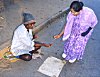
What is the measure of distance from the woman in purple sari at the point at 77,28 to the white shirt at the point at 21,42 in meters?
0.56

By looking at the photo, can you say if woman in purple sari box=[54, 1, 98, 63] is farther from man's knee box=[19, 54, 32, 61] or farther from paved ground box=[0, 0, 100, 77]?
man's knee box=[19, 54, 32, 61]

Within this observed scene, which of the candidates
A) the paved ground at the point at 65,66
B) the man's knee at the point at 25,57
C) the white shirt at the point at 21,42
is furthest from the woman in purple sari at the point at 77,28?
the man's knee at the point at 25,57

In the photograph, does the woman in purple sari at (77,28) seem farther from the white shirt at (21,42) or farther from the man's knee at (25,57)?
the man's knee at (25,57)

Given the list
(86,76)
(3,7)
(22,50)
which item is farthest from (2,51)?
(3,7)

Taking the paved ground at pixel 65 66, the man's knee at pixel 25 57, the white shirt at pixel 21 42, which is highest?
the white shirt at pixel 21 42

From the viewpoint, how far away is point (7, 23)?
6.66 m

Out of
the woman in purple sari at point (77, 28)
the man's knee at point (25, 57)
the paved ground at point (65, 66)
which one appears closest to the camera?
the woman in purple sari at point (77, 28)

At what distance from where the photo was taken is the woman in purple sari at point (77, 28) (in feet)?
15.0

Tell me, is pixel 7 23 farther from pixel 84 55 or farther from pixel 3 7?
pixel 84 55

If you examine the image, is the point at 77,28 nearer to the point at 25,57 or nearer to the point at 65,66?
the point at 65,66

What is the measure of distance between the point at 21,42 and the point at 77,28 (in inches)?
46.7

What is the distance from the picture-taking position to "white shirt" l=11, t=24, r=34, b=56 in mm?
4867

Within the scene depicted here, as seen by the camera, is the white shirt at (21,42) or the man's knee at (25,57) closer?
the white shirt at (21,42)

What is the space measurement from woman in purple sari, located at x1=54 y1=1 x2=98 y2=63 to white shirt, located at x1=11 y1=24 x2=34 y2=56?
564 mm
